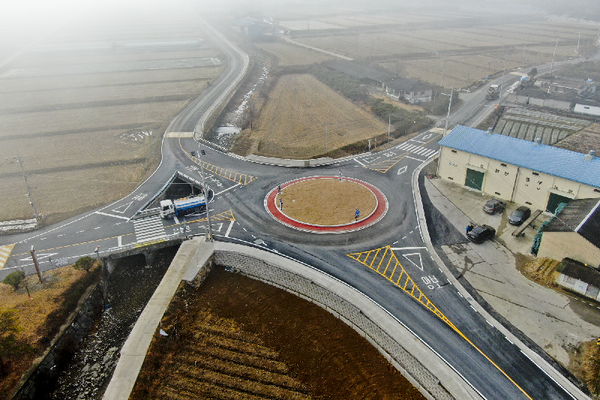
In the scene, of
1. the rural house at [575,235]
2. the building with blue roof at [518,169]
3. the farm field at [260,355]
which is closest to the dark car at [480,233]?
the rural house at [575,235]

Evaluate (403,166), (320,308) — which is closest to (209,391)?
(320,308)

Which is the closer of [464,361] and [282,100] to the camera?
[464,361]

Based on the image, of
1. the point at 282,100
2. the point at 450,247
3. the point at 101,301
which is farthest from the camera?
the point at 282,100

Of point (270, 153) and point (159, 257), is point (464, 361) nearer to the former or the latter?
point (159, 257)

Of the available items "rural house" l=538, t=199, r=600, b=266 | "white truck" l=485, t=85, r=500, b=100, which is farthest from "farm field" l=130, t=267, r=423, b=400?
"white truck" l=485, t=85, r=500, b=100

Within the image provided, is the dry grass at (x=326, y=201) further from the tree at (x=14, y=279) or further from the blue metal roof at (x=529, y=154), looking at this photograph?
the tree at (x=14, y=279)

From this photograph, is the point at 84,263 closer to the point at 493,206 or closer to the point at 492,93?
the point at 493,206
